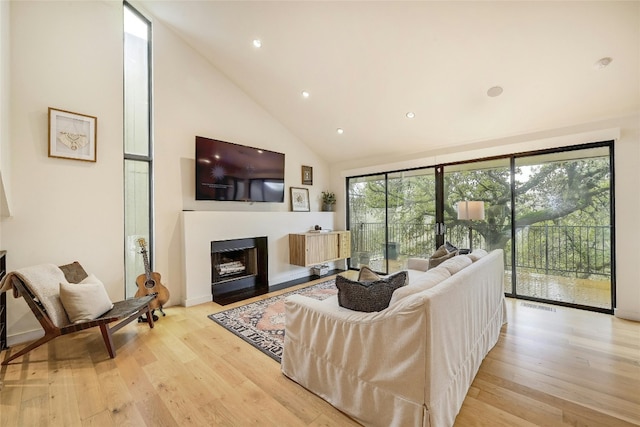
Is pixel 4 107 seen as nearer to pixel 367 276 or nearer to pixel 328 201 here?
pixel 367 276

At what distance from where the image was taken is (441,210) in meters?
4.53

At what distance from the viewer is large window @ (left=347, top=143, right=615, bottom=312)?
3.39 m

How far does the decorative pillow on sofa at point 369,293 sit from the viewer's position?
1.73 metres

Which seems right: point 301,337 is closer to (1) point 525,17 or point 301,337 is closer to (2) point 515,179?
(1) point 525,17

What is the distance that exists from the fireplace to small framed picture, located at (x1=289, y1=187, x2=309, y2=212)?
3.25ft

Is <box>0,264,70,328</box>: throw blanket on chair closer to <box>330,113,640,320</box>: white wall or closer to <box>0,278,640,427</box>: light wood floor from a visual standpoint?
<box>0,278,640,427</box>: light wood floor

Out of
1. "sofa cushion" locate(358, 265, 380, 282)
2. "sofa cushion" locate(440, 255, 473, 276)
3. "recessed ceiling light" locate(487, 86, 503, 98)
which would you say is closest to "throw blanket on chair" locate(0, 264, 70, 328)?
"sofa cushion" locate(358, 265, 380, 282)

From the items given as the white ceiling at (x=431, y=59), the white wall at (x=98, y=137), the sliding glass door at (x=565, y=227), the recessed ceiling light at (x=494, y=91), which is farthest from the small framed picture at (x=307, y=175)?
the sliding glass door at (x=565, y=227)

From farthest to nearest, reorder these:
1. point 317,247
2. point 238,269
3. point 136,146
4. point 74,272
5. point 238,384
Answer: point 317,247
point 238,269
point 136,146
point 74,272
point 238,384

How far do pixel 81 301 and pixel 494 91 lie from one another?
477 cm

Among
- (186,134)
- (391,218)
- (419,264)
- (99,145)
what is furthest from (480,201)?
(99,145)

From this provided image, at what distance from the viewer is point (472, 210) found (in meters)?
3.60

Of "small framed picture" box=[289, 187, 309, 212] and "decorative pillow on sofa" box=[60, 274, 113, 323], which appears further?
"small framed picture" box=[289, 187, 309, 212]

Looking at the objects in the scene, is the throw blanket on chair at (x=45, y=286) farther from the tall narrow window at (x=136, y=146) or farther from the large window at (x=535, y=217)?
the large window at (x=535, y=217)
